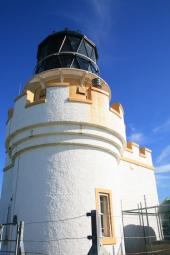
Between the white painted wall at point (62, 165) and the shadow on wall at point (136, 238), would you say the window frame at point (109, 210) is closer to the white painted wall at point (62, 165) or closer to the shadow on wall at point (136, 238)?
the white painted wall at point (62, 165)

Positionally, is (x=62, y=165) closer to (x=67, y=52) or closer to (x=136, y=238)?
(x=136, y=238)

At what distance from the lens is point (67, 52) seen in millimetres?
13289

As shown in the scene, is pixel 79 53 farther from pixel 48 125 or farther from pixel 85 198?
pixel 85 198

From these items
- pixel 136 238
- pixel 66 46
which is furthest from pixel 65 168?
pixel 66 46

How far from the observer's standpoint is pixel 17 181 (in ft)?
30.9

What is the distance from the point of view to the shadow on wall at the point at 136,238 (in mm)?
11095

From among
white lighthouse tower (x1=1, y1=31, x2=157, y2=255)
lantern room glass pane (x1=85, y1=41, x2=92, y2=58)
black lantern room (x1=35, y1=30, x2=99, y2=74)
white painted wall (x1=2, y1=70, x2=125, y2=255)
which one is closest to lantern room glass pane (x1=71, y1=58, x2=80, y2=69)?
black lantern room (x1=35, y1=30, x2=99, y2=74)

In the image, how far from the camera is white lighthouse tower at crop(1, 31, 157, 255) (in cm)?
804

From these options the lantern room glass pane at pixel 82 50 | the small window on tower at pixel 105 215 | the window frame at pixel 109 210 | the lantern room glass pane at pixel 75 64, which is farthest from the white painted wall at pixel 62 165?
the lantern room glass pane at pixel 82 50

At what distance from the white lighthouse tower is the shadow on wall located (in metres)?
2.14

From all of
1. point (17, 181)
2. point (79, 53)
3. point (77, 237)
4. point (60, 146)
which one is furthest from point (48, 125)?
point (79, 53)

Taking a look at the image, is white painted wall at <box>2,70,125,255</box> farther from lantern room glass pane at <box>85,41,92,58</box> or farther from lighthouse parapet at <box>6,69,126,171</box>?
lantern room glass pane at <box>85,41,92,58</box>

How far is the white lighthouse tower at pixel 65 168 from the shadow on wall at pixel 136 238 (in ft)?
7.02

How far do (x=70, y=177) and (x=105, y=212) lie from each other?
6.17 feet
